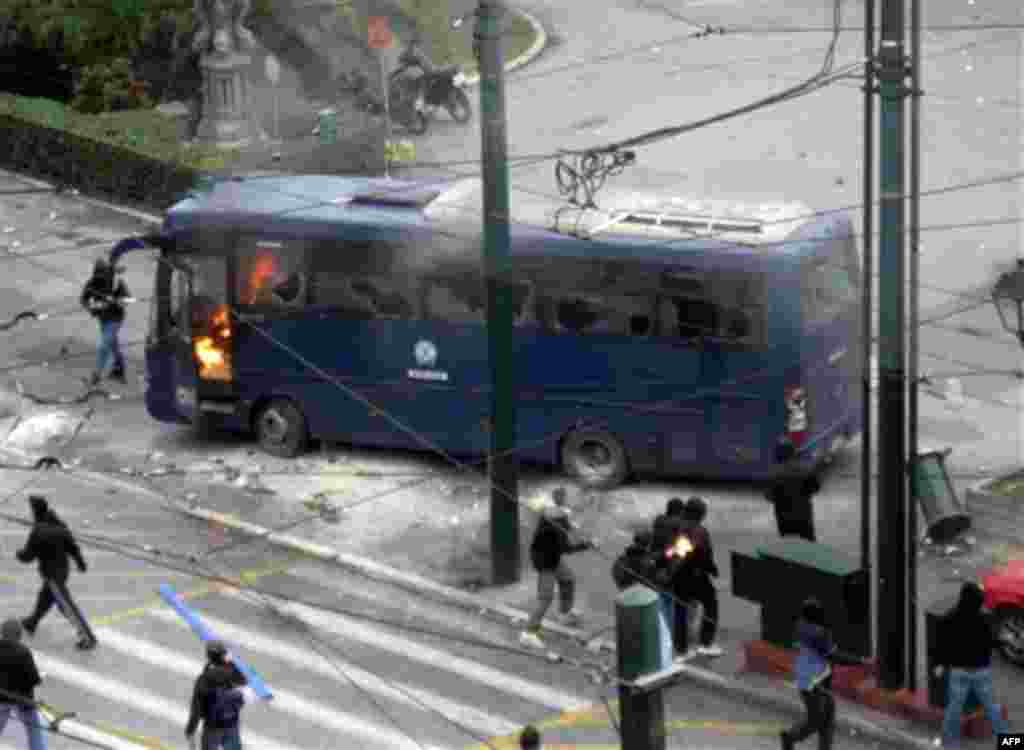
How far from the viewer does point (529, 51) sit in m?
43.4

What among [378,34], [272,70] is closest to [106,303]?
[272,70]

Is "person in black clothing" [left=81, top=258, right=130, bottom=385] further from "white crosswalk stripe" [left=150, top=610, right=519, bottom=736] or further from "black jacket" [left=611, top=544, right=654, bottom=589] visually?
"black jacket" [left=611, top=544, right=654, bottom=589]

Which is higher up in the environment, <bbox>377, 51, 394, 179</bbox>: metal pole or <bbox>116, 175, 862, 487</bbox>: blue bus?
<bbox>377, 51, 394, 179</bbox>: metal pole

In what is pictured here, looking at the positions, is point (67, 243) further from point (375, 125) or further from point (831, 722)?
point (831, 722)

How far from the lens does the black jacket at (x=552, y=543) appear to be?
69.9ft

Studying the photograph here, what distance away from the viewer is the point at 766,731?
65.6 feet

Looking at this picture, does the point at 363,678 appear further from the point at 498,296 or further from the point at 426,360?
the point at 426,360

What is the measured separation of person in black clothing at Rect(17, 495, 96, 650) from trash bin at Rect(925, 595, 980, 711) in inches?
289

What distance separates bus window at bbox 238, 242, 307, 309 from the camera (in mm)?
26625

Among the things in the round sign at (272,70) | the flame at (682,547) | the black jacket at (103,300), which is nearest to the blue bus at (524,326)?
the black jacket at (103,300)

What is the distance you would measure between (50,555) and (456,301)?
6.07 m

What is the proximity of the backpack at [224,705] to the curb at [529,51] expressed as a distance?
937 inches

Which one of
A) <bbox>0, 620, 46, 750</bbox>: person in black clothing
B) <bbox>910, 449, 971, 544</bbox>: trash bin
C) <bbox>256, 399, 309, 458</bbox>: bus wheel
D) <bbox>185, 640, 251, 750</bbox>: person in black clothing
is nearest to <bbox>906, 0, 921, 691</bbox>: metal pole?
<bbox>910, 449, 971, 544</bbox>: trash bin

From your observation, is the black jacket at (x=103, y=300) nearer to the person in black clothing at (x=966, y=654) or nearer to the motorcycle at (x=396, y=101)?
the motorcycle at (x=396, y=101)
